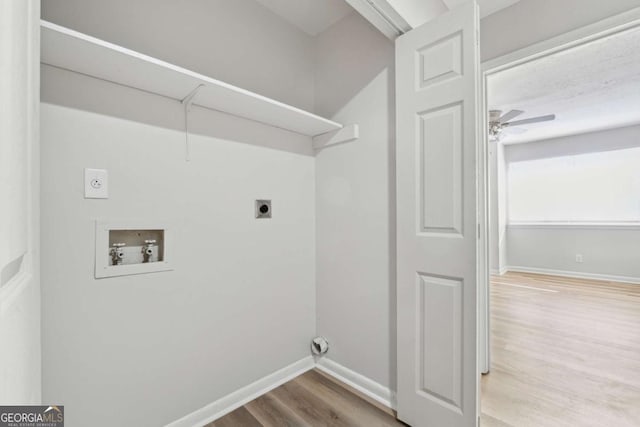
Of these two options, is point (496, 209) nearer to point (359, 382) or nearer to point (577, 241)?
point (577, 241)

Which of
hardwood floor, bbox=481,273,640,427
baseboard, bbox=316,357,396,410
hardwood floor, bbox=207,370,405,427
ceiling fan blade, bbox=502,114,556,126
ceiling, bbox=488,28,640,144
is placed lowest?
hardwood floor, bbox=481,273,640,427

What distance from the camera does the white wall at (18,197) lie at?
0.41m

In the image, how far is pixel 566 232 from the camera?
5117 millimetres

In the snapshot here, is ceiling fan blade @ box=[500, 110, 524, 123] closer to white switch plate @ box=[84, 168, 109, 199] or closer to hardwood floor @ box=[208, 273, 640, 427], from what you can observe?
hardwood floor @ box=[208, 273, 640, 427]

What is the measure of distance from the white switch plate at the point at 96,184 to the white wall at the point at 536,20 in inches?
89.5

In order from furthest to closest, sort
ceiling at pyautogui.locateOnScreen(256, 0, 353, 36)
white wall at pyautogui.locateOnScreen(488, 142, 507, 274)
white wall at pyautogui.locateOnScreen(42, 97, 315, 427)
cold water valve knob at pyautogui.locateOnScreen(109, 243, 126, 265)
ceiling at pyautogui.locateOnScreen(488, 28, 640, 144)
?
white wall at pyautogui.locateOnScreen(488, 142, 507, 274)
ceiling at pyautogui.locateOnScreen(488, 28, 640, 144)
ceiling at pyautogui.locateOnScreen(256, 0, 353, 36)
cold water valve knob at pyautogui.locateOnScreen(109, 243, 126, 265)
white wall at pyautogui.locateOnScreen(42, 97, 315, 427)

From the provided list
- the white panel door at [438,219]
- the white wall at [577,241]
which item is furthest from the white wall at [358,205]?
the white wall at [577,241]

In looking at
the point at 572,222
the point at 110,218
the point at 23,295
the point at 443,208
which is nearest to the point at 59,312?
the point at 110,218

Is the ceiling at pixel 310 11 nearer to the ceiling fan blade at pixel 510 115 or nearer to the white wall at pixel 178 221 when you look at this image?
the white wall at pixel 178 221

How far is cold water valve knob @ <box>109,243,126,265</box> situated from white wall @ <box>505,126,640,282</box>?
21.4ft

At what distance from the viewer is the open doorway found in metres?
1.73

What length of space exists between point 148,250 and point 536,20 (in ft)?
8.10

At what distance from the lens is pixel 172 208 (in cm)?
145

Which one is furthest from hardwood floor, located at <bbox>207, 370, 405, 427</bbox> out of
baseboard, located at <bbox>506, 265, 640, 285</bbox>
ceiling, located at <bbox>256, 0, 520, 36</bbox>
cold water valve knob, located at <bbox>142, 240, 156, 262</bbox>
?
baseboard, located at <bbox>506, 265, 640, 285</bbox>
